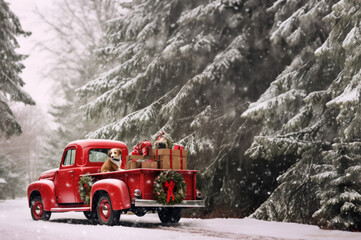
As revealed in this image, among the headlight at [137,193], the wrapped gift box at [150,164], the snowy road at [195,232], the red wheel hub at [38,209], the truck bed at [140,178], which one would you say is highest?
the wrapped gift box at [150,164]

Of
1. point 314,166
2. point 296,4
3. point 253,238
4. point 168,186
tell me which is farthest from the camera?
point 296,4

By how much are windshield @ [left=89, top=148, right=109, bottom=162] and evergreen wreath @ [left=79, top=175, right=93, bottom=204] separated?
83 cm

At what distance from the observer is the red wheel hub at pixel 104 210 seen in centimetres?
1020

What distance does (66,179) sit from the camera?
1170 cm

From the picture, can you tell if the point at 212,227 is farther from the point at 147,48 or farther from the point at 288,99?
the point at 147,48

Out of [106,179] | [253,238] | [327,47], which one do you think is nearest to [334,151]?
[327,47]

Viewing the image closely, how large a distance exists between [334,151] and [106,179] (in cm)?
476

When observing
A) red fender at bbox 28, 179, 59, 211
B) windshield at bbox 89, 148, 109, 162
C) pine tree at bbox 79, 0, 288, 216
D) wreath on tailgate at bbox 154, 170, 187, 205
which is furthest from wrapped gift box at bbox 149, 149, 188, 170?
pine tree at bbox 79, 0, 288, 216

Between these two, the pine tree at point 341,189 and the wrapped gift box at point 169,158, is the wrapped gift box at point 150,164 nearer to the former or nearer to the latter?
the wrapped gift box at point 169,158

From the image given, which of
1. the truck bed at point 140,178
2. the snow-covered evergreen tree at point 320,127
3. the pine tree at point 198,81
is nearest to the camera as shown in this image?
the snow-covered evergreen tree at point 320,127

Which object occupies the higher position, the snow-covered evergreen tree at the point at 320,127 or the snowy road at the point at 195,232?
the snow-covered evergreen tree at the point at 320,127

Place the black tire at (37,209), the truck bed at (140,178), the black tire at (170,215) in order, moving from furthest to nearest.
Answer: the black tire at (37,209) < the black tire at (170,215) < the truck bed at (140,178)

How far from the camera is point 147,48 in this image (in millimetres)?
16562

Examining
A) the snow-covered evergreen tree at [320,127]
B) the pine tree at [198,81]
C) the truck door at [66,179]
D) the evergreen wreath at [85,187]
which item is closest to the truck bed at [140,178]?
the evergreen wreath at [85,187]
